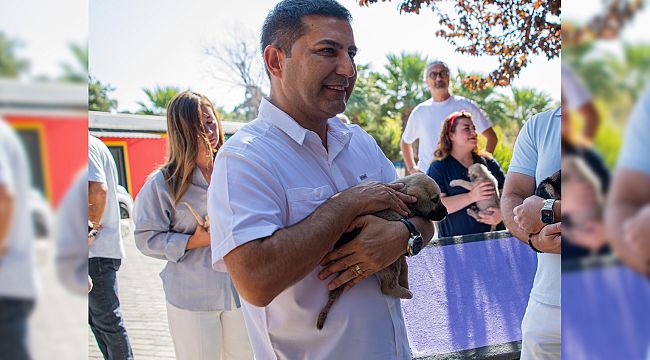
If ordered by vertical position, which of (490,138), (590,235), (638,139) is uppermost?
(638,139)

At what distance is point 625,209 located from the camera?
551mm

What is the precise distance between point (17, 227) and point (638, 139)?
0.63 meters

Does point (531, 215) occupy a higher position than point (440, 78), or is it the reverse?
point (440, 78)

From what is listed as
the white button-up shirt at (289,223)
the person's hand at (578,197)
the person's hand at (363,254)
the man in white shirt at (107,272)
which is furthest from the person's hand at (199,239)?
the person's hand at (578,197)

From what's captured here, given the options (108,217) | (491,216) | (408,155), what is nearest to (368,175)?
(108,217)

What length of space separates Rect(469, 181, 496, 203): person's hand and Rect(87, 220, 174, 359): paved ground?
280 cm

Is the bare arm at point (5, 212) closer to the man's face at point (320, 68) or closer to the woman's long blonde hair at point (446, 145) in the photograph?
the man's face at point (320, 68)

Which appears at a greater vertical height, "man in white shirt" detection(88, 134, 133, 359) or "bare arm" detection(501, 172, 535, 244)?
"bare arm" detection(501, 172, 535, 244)

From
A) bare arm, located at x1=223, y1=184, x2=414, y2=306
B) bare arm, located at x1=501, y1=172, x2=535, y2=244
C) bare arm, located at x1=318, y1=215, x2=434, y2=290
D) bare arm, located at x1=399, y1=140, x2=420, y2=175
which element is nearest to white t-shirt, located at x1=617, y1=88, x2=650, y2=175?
bare arm, located at x1=223, y1=184, x2=414, y2=306

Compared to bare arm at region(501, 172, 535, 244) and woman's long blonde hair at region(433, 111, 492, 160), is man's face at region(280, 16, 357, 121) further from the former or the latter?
woman's long blonde hair at region(433, 111, 492, 160)

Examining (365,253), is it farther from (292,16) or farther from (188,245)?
(188,245)

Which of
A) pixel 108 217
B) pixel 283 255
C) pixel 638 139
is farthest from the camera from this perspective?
pixel 108 217

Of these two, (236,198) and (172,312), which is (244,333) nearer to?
(172,312)

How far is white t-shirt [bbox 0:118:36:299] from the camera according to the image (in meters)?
0.70
